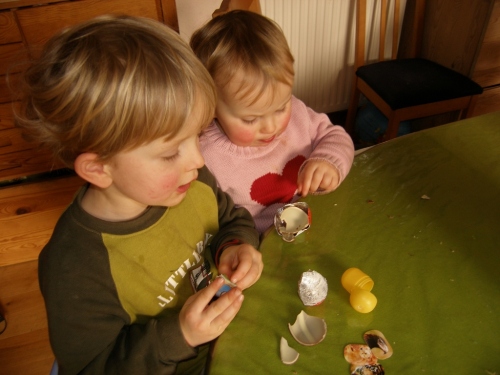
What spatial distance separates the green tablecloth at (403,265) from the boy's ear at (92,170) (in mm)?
305

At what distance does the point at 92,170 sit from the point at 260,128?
0.40 m

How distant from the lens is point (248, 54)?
85cm

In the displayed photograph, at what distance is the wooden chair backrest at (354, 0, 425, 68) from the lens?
2.05 m

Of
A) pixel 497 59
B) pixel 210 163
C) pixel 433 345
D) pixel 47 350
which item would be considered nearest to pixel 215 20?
pixel 210 163

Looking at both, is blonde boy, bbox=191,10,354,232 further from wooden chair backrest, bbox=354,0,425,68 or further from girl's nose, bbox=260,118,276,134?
wooden chair backrest, bbox=354,0,425,68

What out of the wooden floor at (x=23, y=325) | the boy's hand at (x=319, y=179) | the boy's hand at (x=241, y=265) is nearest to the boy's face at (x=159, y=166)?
the boy's hand at (x=241, y=265)

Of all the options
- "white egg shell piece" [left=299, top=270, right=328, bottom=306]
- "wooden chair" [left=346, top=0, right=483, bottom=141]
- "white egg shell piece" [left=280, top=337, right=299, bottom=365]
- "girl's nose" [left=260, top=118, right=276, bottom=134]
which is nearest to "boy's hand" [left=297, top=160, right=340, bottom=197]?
"girl's nose" [left=260, top=118, right=276, bottom=134]

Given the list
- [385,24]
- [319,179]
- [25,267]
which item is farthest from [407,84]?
[25,267]

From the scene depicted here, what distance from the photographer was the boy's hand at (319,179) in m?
0.91

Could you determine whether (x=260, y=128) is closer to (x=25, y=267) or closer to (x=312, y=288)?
(x=312, y=288)

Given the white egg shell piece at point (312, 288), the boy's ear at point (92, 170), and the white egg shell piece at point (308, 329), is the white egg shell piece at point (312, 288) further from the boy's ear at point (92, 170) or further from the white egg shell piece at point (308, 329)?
the boy's ear at point (92, 170)

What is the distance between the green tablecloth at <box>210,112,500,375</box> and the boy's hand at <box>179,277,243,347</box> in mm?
21

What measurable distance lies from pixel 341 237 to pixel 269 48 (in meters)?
0.41

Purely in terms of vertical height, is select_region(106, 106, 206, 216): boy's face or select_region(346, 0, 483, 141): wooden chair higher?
select_region(106, 106, 206, 216): boy's face
